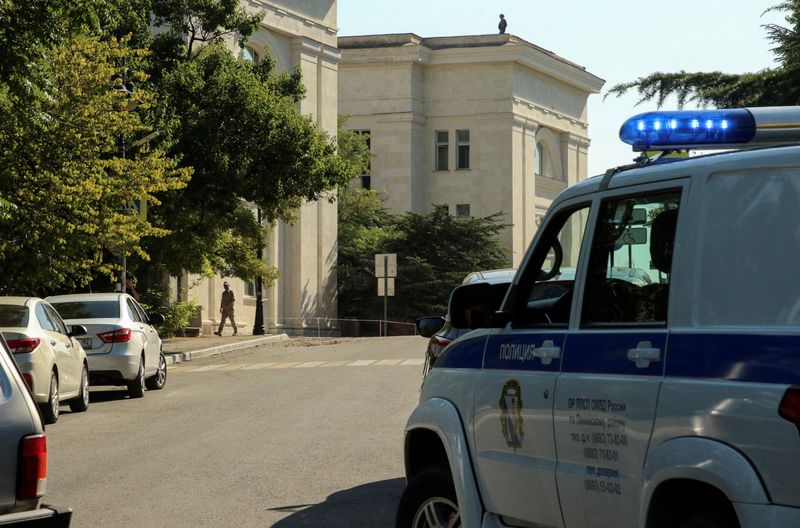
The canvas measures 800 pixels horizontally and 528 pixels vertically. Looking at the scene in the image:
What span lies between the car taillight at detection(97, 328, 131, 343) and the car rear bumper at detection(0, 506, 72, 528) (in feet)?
49.5

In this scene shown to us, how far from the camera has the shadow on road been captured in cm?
949

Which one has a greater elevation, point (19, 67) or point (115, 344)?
point (19, 67)

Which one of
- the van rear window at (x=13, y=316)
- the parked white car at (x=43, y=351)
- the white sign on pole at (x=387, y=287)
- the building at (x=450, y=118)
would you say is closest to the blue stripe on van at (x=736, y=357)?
the parked white car at (x=43, y=351)

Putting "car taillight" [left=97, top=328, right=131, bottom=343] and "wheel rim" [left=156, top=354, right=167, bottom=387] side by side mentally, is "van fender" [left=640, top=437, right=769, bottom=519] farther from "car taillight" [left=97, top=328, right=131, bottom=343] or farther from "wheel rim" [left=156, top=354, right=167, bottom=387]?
"wheel rim" [left=156, top=354, right=167, bottom=387]

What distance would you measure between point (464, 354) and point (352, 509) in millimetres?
3821

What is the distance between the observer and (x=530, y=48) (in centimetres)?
8094

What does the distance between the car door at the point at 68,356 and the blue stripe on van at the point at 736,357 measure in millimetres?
13839

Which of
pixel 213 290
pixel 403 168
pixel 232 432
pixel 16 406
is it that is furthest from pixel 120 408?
pixel 403 168

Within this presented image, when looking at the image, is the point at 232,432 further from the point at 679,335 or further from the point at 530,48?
the point at 530,48

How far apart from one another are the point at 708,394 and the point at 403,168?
246 feet

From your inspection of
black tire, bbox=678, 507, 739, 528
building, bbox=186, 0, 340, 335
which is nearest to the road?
Result: black tire, bbox=678, 507, 739, 528

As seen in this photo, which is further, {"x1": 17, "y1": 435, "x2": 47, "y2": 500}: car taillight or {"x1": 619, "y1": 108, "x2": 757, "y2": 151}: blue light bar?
{"x1": 17, "y1": 435, "x2": 47, "y2": 500}: car taillight

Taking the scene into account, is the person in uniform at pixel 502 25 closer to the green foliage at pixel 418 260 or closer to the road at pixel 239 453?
the green foliage at pixel 418 260

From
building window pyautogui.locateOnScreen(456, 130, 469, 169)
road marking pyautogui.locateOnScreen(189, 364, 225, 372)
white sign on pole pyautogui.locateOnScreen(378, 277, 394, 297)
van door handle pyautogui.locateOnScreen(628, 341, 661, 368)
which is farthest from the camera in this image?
building window pyautogui.locateOnScreen(456, 130, 469, 169)
